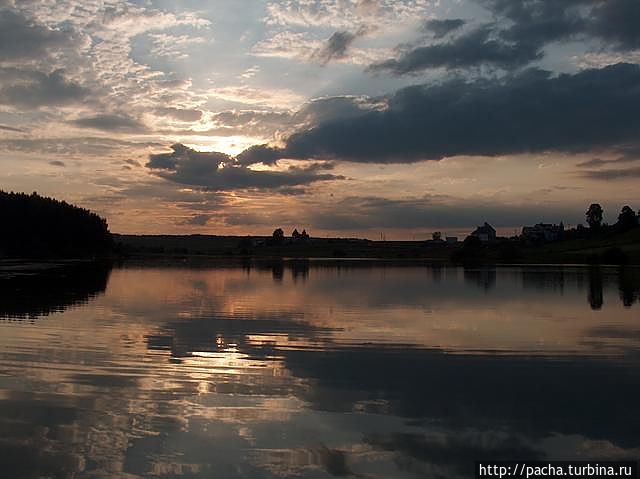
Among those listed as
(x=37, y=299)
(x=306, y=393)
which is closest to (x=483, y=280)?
(x=37, y=299)

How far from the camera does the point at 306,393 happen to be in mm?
12414

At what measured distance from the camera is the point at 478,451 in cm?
908

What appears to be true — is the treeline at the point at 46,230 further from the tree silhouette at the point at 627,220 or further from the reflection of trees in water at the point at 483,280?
the tree silhouette at the point at 627,220

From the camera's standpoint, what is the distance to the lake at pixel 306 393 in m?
8.73

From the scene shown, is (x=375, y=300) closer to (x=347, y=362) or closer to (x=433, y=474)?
(x=347, y=362)

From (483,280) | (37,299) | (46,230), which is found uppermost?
(46,230)

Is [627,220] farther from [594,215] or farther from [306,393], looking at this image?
[306,393]

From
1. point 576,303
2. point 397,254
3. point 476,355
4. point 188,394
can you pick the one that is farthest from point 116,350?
point 397,254

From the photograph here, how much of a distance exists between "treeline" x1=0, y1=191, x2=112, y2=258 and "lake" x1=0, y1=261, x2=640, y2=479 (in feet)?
330

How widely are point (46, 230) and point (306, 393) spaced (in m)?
122

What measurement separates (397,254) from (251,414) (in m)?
154

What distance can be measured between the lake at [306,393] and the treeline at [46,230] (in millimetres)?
100677

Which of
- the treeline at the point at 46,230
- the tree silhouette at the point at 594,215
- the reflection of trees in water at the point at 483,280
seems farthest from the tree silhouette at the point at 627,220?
the treeline at the point at 46,230

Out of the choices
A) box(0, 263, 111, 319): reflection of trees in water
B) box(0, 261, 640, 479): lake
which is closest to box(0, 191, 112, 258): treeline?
box(0, 263, 111, 319): reflection of trees in water
